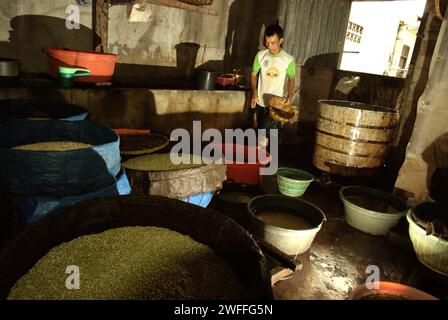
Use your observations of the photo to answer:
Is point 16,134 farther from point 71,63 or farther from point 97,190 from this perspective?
point 71,63

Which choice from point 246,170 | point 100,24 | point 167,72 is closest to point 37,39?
point 100,24

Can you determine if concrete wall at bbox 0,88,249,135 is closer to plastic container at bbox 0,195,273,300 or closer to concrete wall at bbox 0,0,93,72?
concrete wall at bbox 0,0,93,72

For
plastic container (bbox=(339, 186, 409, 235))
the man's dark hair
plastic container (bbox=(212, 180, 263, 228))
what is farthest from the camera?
the man's dark hair

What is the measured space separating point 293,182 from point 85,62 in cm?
389

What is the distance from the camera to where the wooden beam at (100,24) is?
19.7ft

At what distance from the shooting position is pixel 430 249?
324 centimetres

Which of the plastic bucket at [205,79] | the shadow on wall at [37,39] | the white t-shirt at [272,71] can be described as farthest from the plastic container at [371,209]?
the shadow on wall at [37,39]

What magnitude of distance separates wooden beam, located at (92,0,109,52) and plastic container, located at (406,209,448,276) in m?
6.09

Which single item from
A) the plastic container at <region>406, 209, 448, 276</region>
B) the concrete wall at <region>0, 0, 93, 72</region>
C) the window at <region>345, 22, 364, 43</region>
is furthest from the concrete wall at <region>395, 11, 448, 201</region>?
the window at <region>345, 22, 364, 43</region>

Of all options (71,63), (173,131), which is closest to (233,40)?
(173,131)

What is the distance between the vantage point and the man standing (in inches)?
226

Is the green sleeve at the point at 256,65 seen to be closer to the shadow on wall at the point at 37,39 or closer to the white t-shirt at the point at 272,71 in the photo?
the white t-shirt at the point at 272,71

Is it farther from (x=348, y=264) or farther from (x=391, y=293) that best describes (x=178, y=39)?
(x=391, y=293)

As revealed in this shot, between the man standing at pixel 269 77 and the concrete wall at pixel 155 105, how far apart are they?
1.20m
